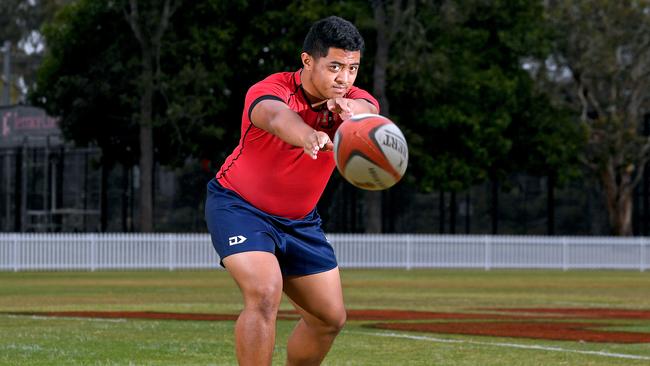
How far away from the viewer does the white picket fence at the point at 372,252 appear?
129 ft

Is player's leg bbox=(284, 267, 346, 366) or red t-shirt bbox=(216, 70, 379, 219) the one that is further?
player's leg bbox=(284, 267, 346, 366)

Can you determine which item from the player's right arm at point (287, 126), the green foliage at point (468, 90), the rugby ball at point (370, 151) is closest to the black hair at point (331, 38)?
the player's right arm at point (287, 126)

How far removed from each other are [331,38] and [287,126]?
0.83 m

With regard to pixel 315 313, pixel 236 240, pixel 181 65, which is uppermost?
pixel 181 65

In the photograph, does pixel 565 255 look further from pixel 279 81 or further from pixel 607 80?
pixel 279 81

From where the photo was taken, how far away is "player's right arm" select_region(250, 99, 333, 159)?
7289mm

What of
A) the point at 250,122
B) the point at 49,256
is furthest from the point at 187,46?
the point at 250,122

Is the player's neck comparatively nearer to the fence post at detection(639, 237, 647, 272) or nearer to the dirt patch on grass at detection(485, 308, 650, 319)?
the dirt patch on grass at detection(485, 308, 650, 319)

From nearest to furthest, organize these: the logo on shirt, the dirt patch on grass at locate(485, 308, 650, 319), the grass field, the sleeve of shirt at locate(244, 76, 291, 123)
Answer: the sleeve of shirt at locate(244, 76, 291, 123) → the logo on shirt → the grass field → the dirt patch on grass at locate(485, 308, 650, 319)

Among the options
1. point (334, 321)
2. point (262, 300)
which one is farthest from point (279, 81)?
point (334, 321)

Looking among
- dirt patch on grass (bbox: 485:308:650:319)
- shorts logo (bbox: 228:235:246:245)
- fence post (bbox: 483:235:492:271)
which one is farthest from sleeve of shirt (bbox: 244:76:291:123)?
fence post (bbox: 483:235:492:271)

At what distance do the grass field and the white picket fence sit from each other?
1.26 m

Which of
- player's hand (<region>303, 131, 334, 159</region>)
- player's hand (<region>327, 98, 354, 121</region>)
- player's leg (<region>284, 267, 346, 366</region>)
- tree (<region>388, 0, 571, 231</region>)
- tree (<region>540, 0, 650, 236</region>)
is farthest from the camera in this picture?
tree (<region>540, 0, 650, 236</region>)

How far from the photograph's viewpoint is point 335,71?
26.6 ft
